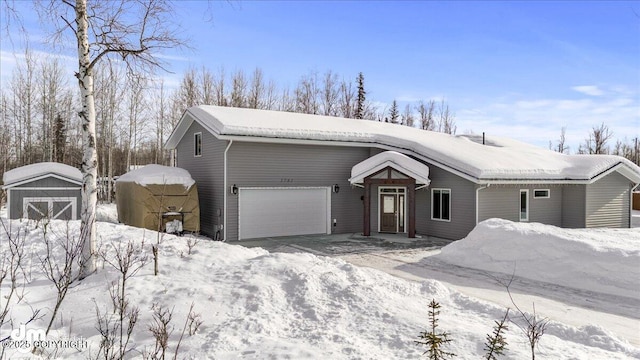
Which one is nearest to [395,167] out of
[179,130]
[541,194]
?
[541,194]

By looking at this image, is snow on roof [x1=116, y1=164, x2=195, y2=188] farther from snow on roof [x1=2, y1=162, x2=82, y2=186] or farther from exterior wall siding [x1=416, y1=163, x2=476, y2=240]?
exterior wall siding [x1=416, y1=163, x2=476, y2=240]

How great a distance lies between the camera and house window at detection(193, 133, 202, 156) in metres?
17.8

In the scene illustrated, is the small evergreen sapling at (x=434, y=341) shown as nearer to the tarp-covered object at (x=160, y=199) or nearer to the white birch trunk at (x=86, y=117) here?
the white birch trunk at (x=86, y=117)

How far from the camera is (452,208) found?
16000mm

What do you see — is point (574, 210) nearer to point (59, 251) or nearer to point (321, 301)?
point (321, 301)

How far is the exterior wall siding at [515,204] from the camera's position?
15.5 m

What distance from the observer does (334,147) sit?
1795 cm

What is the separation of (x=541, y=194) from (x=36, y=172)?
19.6 meters

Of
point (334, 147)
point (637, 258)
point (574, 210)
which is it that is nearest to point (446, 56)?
point (334, 147)

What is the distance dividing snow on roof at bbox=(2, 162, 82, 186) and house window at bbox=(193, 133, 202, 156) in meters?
4.52

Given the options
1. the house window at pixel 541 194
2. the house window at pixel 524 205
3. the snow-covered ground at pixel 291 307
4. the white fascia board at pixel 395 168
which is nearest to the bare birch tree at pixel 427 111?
the house window at pixel 541 194

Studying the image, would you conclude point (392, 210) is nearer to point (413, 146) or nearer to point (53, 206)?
point (413, 146)

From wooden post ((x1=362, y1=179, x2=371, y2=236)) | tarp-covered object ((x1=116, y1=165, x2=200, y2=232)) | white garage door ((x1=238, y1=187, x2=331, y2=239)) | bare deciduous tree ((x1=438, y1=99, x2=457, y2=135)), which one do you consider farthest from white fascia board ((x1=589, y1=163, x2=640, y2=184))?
bare deciduous tree ((x1=438, y1=99, x2=457, y2=135))

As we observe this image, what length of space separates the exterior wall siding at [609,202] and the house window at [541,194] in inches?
71.0
